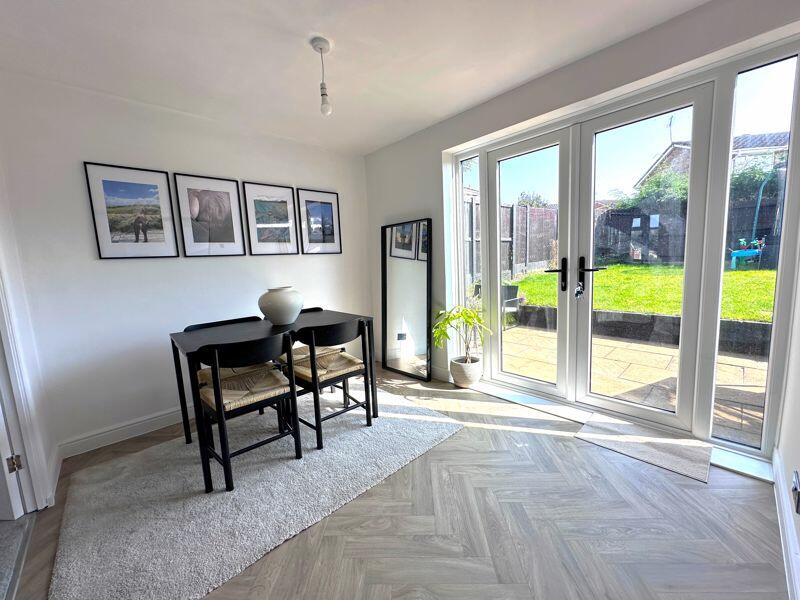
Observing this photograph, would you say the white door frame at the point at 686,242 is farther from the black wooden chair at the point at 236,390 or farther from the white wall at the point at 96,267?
the white wall at the point at 96,267

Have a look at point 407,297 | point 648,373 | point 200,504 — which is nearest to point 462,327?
point 407,297

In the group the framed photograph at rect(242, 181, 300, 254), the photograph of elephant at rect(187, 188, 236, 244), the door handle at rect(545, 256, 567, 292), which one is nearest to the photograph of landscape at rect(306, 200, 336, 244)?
the framed photograph at rect(242, 181, 300, 254)

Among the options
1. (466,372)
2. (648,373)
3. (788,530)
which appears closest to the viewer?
(788,530)

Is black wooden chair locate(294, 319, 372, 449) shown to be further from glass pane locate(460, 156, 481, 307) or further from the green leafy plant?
glass pane locate(460, 156, 481, 307)

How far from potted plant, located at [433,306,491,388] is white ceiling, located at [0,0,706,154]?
1770 mm

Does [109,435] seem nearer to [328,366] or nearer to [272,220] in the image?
[328,366]

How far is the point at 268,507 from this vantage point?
1705 mm

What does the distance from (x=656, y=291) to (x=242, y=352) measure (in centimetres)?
260

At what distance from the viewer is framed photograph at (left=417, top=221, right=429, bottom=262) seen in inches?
130

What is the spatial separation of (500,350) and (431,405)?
854 mm

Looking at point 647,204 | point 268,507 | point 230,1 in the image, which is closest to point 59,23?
point 230,1

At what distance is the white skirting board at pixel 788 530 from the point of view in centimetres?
119

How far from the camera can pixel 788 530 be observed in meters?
1.35

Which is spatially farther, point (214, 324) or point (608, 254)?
point (214, 324)
